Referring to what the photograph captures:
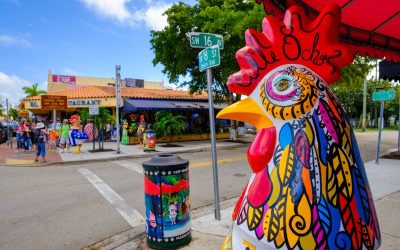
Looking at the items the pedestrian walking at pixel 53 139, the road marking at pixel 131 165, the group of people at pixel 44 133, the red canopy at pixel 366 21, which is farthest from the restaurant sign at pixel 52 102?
the red canopy at pixel 366 21

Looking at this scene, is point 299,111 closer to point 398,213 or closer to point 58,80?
point 398,213

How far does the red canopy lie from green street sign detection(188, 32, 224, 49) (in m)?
1.62

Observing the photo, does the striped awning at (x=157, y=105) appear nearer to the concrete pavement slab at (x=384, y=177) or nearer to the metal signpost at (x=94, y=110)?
the metal signpost at (x=94, y=110)

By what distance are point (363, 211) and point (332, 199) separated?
0.24 meters

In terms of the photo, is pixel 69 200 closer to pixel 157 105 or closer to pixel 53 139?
→ pixel 53 139

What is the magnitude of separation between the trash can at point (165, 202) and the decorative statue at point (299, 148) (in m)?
1.98

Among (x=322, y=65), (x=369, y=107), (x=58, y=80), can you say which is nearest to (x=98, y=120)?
(x=322, y=65)

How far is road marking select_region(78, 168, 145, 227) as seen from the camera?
5416 mm

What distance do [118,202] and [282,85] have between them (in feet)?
17.9

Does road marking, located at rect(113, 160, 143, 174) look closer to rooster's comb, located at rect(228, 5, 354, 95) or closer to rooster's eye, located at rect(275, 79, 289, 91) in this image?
rooster's comb, located at rect(228, 5, 354, 95)

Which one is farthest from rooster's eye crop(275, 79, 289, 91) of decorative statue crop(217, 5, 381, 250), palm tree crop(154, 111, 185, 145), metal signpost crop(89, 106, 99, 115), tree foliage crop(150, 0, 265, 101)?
palm tree crop(154, 111, 185, 145)

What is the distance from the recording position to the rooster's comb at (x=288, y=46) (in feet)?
6.39

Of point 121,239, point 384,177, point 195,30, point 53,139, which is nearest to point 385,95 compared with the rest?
point 384,177

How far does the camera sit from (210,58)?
4.65m
